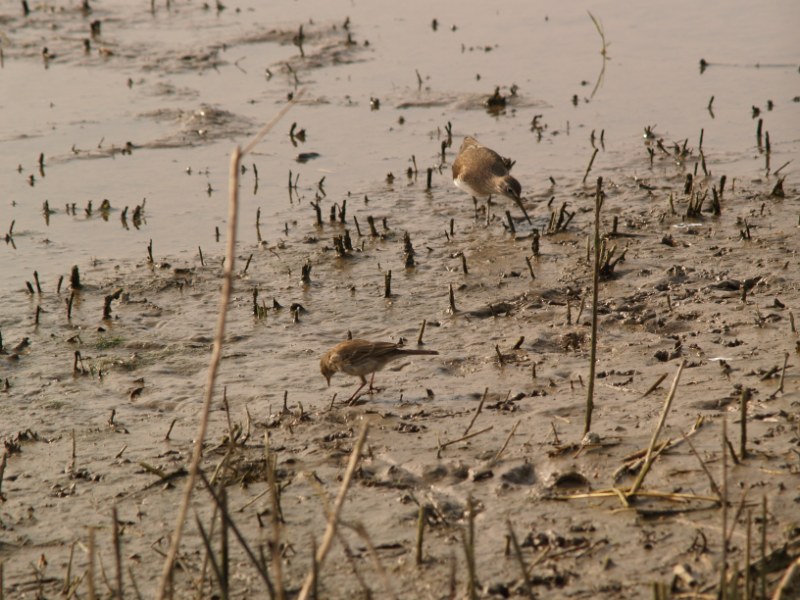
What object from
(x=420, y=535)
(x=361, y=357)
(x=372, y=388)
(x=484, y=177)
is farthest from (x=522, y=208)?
(x=420, y=535)

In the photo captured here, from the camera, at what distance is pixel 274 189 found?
40.4 feet

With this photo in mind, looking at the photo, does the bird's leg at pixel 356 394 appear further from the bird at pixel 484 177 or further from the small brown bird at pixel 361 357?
the bird at pixel 484 177

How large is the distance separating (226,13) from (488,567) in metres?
16.5

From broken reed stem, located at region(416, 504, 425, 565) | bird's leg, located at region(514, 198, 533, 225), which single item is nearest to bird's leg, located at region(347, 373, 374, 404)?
broken reed stem, located at region(416, 504, 425, 565)

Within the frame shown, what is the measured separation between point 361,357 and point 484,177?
436 cm

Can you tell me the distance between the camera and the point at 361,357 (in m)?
7.08

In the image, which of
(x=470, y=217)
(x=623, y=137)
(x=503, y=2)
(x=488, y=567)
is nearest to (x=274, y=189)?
(x=470, y=217)

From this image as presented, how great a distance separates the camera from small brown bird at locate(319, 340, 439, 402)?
7.09 m

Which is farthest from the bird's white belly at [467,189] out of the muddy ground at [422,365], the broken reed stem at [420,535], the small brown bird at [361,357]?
the broken reed stem at [420,535]

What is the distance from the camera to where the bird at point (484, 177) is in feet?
35.4

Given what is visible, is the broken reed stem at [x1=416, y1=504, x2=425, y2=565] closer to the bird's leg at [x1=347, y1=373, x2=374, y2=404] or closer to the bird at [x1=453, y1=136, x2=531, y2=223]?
the bird's leg at [x1=347, y1=373, x2=374, y2=404]

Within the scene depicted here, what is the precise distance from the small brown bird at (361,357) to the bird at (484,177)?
3835 mm

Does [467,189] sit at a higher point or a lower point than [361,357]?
higher

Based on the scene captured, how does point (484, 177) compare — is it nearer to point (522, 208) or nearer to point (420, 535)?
point (522, 208)
